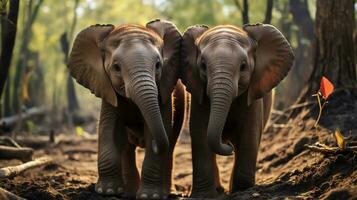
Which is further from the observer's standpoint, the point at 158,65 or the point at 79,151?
the point at 79,151

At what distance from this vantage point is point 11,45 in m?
9.46

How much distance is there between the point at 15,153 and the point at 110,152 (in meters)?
2.84

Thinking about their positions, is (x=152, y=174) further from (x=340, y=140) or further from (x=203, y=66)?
(x=340, y=140)

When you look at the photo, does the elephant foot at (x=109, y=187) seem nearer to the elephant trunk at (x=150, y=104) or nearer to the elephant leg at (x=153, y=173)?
the elephant leg at (x=153, y=173)

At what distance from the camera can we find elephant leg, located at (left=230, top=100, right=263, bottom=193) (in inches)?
314

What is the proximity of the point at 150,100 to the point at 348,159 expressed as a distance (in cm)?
226

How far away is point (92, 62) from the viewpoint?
318 inches

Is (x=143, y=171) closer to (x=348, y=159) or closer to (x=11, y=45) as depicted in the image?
(x=348, y=159)

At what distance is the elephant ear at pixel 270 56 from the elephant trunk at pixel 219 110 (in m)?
1.07

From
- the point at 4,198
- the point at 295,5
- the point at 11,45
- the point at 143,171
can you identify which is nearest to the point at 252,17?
the point at 295,5

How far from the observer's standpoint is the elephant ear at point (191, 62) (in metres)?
7.76

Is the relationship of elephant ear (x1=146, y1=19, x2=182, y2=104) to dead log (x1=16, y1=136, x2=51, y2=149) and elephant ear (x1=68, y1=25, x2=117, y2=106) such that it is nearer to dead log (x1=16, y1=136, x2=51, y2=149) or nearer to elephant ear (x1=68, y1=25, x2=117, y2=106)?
elephant ear (x1=68, y1=25, x2=117, y2=106)

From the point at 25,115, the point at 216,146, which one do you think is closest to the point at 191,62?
the point at 216,146

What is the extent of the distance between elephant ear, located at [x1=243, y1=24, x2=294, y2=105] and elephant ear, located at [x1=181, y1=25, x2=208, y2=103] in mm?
698
